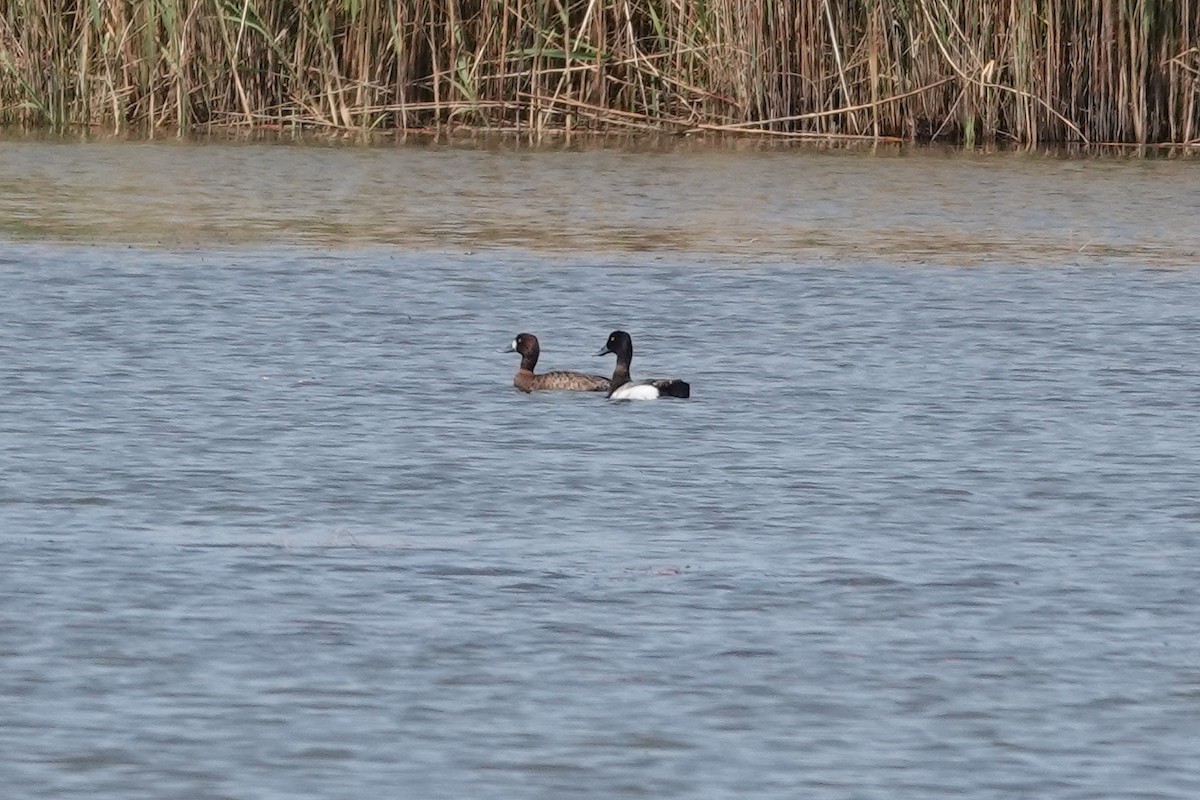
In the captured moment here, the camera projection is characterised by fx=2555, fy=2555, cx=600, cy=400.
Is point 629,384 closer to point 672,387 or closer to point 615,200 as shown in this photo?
point 672,387

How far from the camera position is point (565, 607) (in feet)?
18.2

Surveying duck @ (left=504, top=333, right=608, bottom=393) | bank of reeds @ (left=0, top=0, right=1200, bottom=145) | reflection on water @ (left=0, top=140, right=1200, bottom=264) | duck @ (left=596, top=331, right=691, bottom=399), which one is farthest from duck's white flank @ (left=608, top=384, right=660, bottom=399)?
bank of reeds @ (left=0, top=0, right=1200, bottom=145)

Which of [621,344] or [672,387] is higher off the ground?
[621,344]

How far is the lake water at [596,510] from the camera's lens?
4527 millimetres

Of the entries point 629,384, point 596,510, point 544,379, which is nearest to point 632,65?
point 544,379

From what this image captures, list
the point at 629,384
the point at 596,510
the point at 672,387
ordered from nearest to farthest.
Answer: the point at 596,510, the point at 672,387, the point at 629,384

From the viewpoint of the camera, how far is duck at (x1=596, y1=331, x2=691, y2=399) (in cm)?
873

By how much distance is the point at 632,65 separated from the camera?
56.4 ft

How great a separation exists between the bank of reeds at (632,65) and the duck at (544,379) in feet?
25.0

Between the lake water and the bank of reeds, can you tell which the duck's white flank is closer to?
the lake water

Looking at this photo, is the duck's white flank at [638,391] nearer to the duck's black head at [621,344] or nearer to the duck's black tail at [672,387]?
the duck's black tail at [672,387]

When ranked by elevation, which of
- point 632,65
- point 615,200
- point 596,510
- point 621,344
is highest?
point 632,65

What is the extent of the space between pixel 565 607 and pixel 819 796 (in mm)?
1402

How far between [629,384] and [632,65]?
8.63 meters
